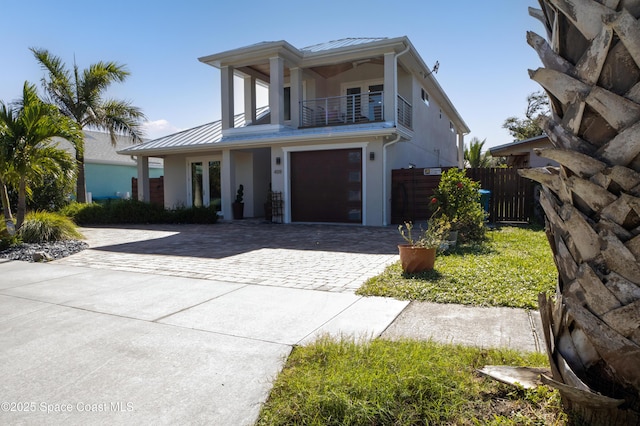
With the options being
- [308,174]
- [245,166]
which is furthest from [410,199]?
[245,166]

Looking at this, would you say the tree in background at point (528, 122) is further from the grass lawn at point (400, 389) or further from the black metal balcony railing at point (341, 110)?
the grass lawn at point (400, 389)

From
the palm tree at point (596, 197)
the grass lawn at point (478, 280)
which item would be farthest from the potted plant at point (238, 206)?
the palm tree at point (596, 197)

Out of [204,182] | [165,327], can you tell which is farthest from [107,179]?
[165,327]

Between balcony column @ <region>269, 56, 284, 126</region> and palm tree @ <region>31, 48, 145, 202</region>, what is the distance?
26.5ft

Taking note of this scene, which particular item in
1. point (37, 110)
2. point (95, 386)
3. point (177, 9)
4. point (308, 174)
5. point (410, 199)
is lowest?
point (95, 386)

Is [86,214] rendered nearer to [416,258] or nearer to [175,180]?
[175,180]

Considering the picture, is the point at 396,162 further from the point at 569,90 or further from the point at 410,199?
the point at 569,90

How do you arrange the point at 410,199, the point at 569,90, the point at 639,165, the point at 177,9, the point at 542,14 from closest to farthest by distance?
1. the point at 639,165
2. the point at 569,90
3. the point at 542,14
4. the point at 177,9
5. the point at 410,199

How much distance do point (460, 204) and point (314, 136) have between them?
629 cm

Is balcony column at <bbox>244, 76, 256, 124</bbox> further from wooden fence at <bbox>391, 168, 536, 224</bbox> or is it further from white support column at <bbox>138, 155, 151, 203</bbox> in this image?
wooden fence at <bbox>391, 168, 536, 224</bbox>

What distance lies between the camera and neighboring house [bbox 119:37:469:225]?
13.4 m

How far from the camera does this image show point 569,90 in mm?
1598

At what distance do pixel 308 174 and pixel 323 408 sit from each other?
12.2 metres

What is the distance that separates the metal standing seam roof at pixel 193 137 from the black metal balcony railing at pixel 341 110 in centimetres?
249
